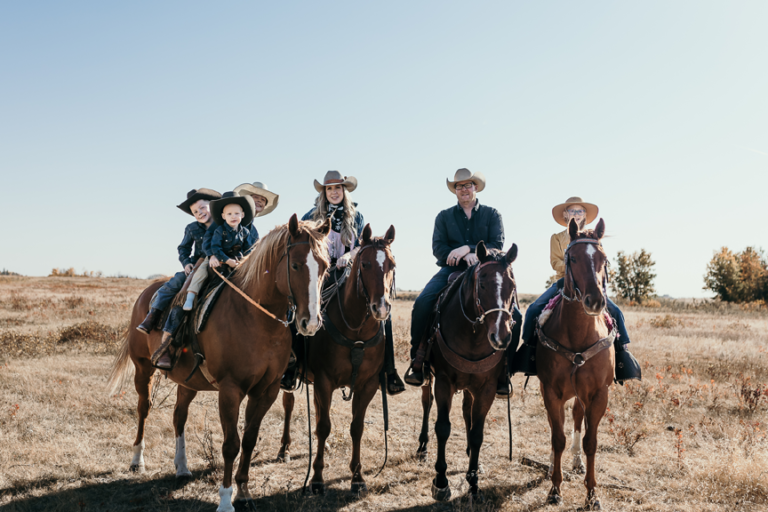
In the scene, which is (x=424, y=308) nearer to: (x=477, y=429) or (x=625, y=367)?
(x=477, y=429)

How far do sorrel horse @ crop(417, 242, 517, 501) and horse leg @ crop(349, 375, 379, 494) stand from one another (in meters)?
0.79

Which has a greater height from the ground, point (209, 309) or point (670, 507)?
point (209, 309)

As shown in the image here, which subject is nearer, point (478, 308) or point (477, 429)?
point (478, 308)

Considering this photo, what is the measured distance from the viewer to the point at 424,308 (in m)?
5.80

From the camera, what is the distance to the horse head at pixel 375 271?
172 inches

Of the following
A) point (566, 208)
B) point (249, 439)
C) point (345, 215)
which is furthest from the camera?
point (566, 208)

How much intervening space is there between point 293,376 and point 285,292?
1781mm

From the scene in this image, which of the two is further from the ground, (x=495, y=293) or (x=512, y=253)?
(x=512, y=253)

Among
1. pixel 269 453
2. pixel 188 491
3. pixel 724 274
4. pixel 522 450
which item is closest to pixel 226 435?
pixel 188 491

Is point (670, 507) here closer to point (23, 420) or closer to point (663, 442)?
point (663, 442)

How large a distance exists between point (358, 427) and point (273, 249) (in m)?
2.36

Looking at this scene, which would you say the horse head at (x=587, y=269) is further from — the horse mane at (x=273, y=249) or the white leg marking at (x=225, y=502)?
the white leg marking at (x=225, y=502)

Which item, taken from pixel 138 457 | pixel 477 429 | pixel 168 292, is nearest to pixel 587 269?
pixel 477 429

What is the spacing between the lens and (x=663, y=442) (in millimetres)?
6875
